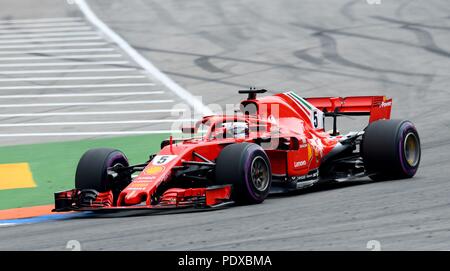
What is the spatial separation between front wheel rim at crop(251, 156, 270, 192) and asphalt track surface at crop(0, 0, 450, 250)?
0.26m

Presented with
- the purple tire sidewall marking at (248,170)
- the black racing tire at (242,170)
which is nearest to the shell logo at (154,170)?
the black racing tire at (242,170)

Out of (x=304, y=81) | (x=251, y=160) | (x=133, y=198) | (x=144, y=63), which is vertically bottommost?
(x=133, y=198)

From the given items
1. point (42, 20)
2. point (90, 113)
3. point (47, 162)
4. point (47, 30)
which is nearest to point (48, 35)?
point (47, 30)

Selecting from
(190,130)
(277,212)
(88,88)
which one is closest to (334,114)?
(190,130)

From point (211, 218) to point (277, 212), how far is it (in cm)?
75

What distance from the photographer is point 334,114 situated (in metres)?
14.8

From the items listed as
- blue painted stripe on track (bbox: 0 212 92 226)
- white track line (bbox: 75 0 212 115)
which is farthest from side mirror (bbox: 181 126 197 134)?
white track line (bbox: 75 0 212 115)

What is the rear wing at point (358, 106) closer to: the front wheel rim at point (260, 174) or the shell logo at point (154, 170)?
the front wheel rim at point (260, 174)

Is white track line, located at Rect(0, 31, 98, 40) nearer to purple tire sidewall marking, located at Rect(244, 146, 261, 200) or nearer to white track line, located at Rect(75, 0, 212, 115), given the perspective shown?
white track line, located at Rect(75, 0, 212, 115)

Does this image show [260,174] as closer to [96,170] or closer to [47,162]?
[96,170]

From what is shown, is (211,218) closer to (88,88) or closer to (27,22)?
(88,88)

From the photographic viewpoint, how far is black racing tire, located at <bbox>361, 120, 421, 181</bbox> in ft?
43.9

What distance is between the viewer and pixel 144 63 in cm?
2689

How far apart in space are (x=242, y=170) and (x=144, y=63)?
51.3 feet
